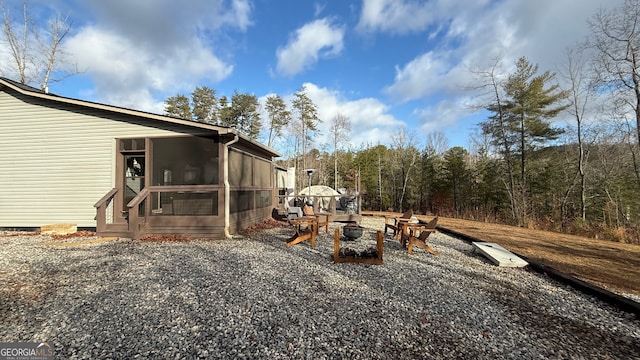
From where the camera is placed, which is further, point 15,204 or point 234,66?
point 234,66

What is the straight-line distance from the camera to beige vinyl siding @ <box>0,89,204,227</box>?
23.6ft

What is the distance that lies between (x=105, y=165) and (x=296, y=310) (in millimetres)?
7260

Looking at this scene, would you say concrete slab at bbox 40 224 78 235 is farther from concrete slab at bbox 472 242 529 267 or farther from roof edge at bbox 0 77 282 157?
concrete slab at bbox 472 242 529 267

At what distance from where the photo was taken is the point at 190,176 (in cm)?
791

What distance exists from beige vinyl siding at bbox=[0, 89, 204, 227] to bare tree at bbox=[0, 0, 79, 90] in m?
11.0

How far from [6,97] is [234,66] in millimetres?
9109

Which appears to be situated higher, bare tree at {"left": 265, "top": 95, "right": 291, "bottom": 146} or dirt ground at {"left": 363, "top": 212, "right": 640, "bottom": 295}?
bare tree at {"left": 265, "top": 95, "right": 291, "bottom": 146}

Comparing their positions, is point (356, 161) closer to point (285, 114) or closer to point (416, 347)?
point (285, 114)

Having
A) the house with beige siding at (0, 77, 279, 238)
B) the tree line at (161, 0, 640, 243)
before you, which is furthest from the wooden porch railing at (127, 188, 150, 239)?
the tree line at (161, 0, 640, 243)

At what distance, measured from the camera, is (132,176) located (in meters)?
7.79

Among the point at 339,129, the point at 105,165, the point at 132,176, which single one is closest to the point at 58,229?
the point at 105,165

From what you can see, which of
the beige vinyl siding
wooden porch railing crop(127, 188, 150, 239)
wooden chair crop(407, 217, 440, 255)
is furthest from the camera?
the beige vinyl siding

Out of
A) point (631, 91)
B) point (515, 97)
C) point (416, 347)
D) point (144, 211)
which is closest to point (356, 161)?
point (515, 97)

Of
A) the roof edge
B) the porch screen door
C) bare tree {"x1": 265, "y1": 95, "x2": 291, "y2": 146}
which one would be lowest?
the porch screen door
